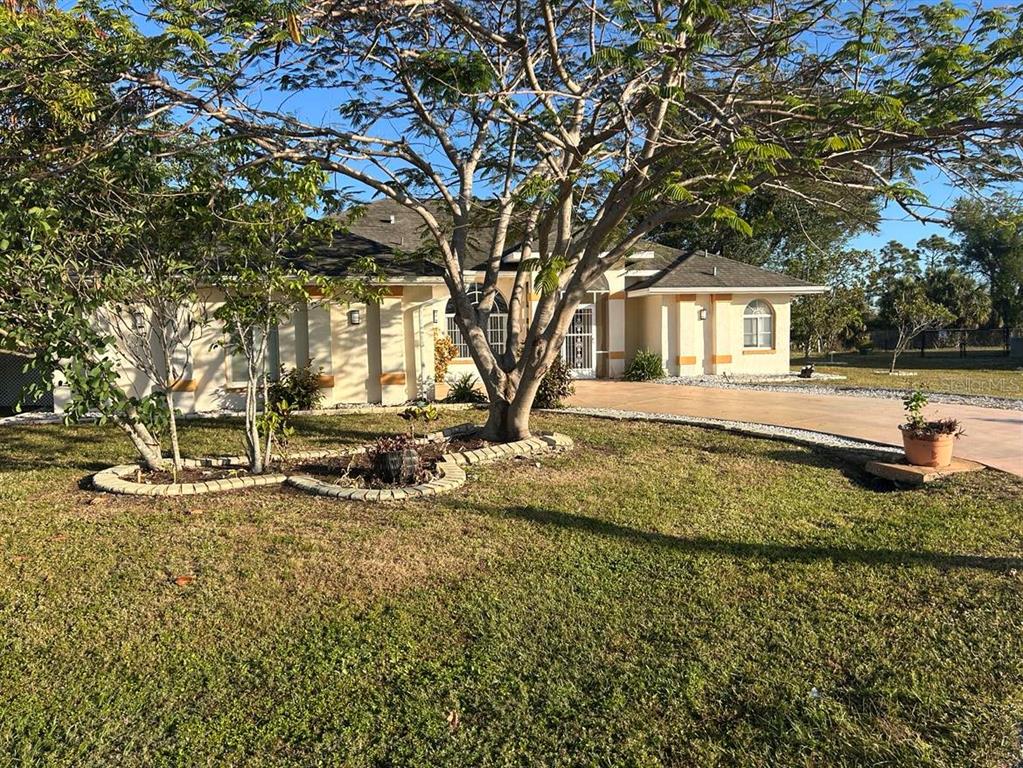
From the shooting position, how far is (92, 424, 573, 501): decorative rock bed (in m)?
7.18

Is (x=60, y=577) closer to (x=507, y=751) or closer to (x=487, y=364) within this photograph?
(x=507, y=751)

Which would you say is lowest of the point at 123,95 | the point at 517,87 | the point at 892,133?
the point at 892,133

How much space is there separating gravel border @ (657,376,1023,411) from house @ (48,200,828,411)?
1.63m

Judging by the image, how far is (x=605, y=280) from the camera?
20.2 metres

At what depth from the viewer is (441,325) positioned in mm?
16219

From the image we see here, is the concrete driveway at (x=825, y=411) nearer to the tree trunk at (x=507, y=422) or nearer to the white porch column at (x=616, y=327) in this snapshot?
the white porch column at (x=616, y=327)

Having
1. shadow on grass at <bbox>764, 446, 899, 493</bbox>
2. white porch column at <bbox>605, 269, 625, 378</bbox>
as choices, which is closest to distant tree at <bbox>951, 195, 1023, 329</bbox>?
white porch column at <bbox>605, 269, 625, 378</bbox>

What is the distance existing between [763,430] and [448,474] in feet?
18.1

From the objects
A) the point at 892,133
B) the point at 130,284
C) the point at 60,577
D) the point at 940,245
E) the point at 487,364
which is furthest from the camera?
the point at 940,245

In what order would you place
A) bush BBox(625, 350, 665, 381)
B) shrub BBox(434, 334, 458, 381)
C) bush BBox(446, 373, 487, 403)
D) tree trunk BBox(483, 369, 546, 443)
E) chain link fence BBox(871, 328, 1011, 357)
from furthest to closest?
chain link fence BBox(871, 328, 1011, 357) < bush BBox(625, 350, 665, 381) < shrub BBox(434, 334, 458, 381) < bush BBox(446, 373, 487, 403) < tree trunk BBox(483, 369, 546, 443)

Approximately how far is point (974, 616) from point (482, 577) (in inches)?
131

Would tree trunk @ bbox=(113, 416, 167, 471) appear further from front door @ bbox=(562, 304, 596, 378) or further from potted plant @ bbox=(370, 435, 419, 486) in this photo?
front door @ bbox=(562, 304, 596, 378)

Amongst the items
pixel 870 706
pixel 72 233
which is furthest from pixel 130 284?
pixel 870 706

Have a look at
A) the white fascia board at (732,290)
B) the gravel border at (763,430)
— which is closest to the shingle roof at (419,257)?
the white fascia board at (732,290)
